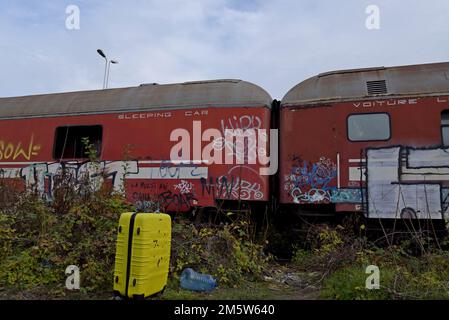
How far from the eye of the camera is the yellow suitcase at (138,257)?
393cm

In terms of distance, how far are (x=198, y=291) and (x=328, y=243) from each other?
8.14ft

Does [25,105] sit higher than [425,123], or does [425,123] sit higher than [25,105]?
[25,105]

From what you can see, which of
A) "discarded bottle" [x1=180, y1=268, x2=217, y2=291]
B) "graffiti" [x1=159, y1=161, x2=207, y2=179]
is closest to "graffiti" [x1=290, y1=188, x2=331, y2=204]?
"graffiti" [x1=159, y1=161, x2=207, y2=179]

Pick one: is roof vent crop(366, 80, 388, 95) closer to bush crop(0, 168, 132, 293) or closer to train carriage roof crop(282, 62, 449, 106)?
train carriage roof crop(282, 62, 449, 106)

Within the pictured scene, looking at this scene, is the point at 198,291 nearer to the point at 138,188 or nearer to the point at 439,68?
the point at 138,188

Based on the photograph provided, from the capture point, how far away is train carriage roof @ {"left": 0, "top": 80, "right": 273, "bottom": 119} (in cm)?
792

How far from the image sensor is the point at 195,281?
4.82 metres

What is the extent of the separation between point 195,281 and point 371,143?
165 inches

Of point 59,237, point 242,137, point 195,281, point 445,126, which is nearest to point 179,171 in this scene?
point 242,137

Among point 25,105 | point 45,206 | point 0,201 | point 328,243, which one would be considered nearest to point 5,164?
point 25,105

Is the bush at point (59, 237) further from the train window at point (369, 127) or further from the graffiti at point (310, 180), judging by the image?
the train window at point (369, 127)

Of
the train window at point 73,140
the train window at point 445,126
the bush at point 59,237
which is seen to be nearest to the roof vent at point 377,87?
the train window at point 445,126

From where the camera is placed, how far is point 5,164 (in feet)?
31.0
